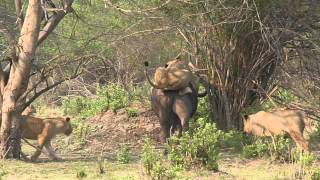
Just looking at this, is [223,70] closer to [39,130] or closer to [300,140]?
[300,140]

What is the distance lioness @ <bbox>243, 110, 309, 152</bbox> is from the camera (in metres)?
9.95

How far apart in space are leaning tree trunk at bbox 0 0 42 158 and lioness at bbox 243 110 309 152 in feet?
12.6

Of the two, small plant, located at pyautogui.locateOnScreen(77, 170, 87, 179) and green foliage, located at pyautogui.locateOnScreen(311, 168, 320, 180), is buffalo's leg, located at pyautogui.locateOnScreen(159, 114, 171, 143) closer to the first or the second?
small plant, located at pyautogui.locateOnScreen(77, 170, 87, 179)

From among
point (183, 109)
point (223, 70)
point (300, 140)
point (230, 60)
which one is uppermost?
point (230, 60)

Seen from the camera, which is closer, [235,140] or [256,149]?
[256,149]

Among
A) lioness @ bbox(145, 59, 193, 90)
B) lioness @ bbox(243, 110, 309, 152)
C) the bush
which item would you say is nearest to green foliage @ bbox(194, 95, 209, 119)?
lioness @ bbox(145, 59, 193, 90)

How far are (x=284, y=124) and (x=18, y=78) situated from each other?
13.9ft

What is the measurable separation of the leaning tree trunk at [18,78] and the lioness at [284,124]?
12.6 feet

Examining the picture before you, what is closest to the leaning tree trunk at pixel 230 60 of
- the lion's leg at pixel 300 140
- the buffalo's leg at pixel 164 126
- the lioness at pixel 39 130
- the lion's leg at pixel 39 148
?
the buffalo's leg at pixel 164 126

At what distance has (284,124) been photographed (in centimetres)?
1000

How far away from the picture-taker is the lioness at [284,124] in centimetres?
995

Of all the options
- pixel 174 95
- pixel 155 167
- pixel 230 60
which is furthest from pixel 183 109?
pixel 155 167

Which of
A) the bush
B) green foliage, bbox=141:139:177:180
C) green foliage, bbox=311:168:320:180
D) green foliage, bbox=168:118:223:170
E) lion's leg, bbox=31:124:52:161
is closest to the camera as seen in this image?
green foliage, bbox=141:139:177:180

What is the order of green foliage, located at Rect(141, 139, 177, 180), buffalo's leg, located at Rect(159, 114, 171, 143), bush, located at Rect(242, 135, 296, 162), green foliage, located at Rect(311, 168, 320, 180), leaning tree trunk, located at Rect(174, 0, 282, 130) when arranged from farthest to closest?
leaning tree trunk, located at Rect(174, 0, 282, 130) < buffalo's leg, located at Rect(159, 114, 171, 143) < bush, located at Rect(242, 135, 296, 162) < green foliage, located at Rect(311, 168, 320, 180) < green foliage, located at Rect(141, 139, 177, 180)
